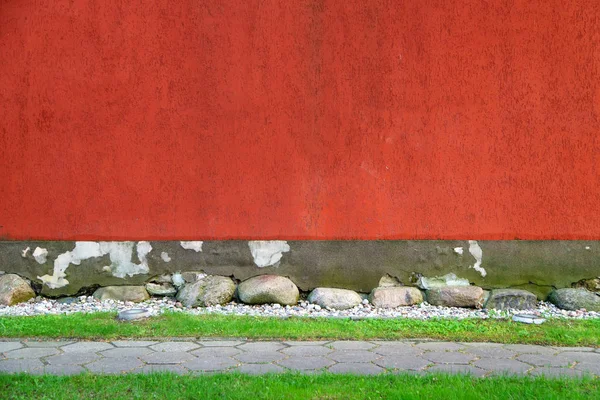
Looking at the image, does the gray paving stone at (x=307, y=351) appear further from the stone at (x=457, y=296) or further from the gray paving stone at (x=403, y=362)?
the stone at (x=457, y=296)

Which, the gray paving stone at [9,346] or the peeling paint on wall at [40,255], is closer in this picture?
the gray paving stone at [9,346]

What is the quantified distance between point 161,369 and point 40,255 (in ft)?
8.39

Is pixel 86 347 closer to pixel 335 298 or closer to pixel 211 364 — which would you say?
pixel 211 364

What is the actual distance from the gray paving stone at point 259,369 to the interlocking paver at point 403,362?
57cm

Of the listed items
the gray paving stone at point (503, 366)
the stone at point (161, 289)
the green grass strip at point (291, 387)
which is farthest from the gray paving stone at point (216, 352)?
the stone at point (161, 289)

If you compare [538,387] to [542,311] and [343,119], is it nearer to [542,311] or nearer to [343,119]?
[542,311]

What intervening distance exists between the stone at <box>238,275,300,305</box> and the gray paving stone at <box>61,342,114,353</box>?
152 centimetres

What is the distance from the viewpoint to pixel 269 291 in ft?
17.5

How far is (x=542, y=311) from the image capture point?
17.0ft

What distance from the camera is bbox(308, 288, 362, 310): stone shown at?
529cm

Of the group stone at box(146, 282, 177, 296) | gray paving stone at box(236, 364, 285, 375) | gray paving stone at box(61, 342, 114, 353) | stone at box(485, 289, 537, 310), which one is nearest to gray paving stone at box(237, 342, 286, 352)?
gray paving stone at box(236, 364, 285, 375)

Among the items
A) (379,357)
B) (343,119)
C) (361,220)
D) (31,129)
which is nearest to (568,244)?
(361,220)

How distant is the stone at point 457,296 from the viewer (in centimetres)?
530

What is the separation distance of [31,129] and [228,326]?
8.38 feet
